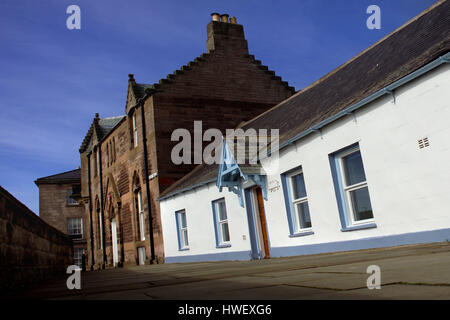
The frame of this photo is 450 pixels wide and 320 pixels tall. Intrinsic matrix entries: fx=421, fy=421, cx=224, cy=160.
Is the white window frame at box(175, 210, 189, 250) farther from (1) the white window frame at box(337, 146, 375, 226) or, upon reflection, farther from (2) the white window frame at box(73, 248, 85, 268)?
(2) the white window frame at box(73, 248, 85, 268)

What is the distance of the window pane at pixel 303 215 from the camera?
12359mm

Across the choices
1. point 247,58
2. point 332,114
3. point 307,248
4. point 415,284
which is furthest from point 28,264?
point 247,58

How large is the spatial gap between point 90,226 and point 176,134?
18194 mm

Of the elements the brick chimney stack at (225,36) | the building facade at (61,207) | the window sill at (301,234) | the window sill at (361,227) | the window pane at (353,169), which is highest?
the brick chimney stack at (225,36)

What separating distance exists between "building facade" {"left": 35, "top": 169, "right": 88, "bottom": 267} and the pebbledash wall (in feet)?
130

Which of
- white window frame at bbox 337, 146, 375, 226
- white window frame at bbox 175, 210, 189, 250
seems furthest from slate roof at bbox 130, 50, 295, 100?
white window frame at bbox 337, 146, 375, 226

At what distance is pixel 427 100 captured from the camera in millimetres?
8445

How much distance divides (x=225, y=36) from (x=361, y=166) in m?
17.6

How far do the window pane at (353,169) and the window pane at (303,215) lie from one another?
1937 mm

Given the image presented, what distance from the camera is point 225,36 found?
84.8 ft

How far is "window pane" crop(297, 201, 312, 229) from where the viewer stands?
12359 millimetres

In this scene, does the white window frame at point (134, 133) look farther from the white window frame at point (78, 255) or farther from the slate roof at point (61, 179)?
the slate roof at point (61, 179)

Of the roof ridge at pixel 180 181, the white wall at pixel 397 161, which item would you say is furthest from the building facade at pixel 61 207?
the white wall at pixel 397 161
